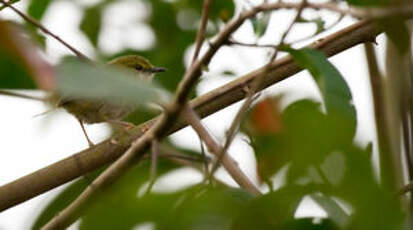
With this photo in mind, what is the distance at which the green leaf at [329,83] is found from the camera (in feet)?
5.58

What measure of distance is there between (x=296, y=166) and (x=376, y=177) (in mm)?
139

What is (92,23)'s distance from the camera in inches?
184

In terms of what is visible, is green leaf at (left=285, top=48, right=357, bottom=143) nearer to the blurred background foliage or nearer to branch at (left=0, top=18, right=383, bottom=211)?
the blurred background foliage

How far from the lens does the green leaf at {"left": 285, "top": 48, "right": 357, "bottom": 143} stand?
170 cm

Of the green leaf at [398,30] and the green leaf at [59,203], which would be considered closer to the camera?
the green leaf at [398,30]

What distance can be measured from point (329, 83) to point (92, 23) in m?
3.06

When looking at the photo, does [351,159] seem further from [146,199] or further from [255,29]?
[255,29]

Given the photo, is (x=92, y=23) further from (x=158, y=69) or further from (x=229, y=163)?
(x=229, y=163)

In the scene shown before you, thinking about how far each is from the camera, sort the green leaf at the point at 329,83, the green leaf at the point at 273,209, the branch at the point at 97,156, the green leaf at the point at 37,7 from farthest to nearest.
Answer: the green leaf at the point at 37,7 → the branch at the point at 97,156 → the green leaf at the point at 329,83 → the green leaf at the point at 273,209

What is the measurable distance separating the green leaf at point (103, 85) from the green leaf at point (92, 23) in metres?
3.32

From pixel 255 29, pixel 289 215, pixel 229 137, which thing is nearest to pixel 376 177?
pixel 289 215

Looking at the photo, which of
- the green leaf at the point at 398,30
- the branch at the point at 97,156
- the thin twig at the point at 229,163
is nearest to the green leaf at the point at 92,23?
the branch at the point at 97,156

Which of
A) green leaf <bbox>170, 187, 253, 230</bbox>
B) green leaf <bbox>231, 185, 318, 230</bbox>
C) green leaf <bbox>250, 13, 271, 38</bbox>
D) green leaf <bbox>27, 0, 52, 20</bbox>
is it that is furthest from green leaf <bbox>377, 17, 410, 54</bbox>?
green leaf <bbox>27, 0, 52, 20</bbox>

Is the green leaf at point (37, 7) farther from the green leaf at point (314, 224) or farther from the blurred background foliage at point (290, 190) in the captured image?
the green leaf at point (314, 224)
